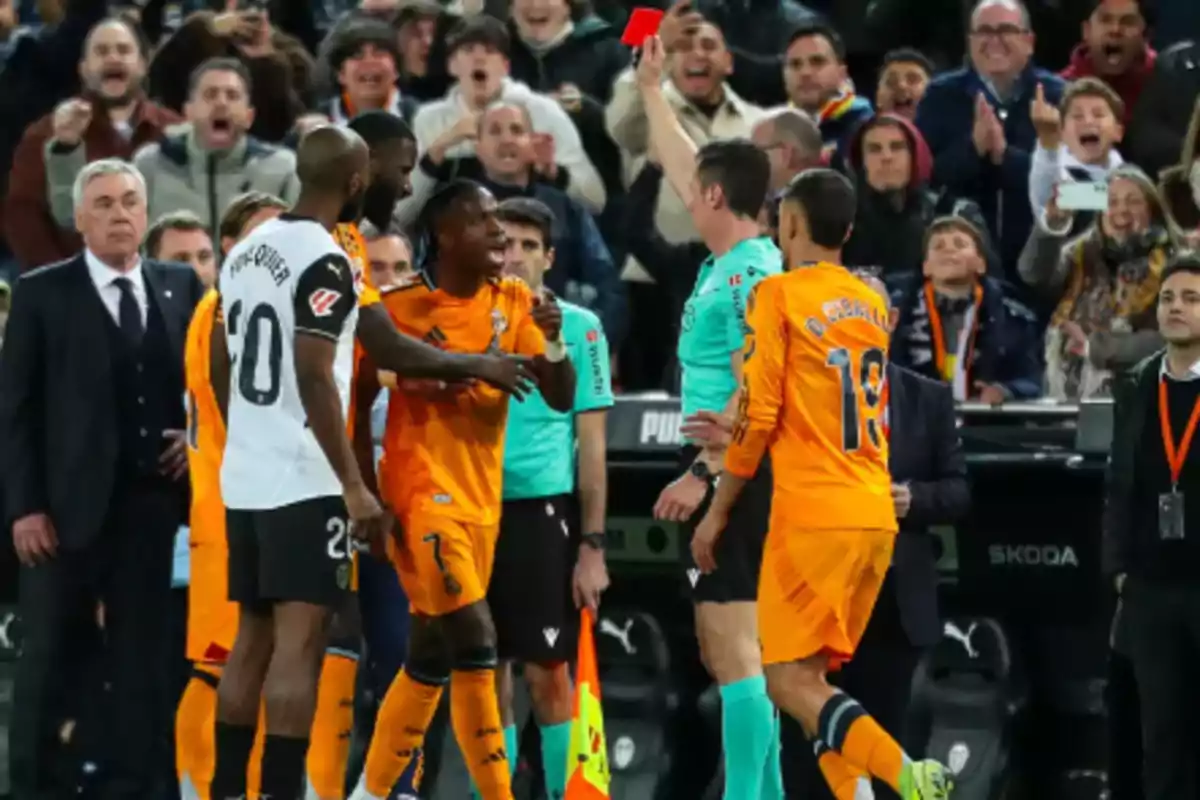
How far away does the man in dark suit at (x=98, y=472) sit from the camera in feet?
31.8

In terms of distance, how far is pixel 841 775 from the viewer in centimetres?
820

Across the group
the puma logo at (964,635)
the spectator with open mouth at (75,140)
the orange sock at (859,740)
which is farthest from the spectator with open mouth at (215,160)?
the orange sock at (859,740)

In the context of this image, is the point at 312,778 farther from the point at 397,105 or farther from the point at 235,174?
the point at 397,105

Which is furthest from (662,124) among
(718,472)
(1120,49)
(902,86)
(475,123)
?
(1120,49)

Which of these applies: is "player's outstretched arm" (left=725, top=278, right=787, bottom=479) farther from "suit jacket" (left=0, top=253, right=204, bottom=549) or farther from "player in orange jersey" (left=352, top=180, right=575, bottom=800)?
"suit jacket" (left=0, top=253, right=204, bottom=549)

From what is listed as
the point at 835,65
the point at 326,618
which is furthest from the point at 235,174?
the point at 326,618

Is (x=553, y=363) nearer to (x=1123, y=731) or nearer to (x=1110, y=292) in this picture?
(x=1123, y=731)

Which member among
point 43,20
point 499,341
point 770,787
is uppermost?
point 43,20

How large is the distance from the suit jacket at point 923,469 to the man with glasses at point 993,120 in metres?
3.37

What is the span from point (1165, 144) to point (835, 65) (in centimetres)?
154

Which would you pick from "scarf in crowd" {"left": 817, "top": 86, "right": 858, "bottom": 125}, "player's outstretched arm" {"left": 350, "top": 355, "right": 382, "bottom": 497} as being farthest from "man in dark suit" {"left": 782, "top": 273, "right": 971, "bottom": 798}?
"scarf in crowd" {"left": 817, "top": 86, "right": 858, "bottom": 125}

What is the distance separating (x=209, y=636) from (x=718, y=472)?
1.79m

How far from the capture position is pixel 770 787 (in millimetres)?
9289

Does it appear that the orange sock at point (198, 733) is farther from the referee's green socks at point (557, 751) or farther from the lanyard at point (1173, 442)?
the lanyard at point (1173, 442)
